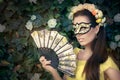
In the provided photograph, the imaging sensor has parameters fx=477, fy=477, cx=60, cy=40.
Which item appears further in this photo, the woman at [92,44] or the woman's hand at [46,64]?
the woman's hand at [46,64]

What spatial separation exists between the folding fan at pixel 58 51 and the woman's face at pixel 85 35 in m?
0.14

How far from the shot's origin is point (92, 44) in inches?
195

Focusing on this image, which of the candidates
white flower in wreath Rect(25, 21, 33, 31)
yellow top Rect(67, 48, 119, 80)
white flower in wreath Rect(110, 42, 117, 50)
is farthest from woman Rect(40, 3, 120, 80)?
white flower in wreath Rect(25, 21, 33, 31)

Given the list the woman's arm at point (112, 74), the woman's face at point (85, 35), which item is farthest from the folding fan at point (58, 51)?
the woman's arm at point (112, 74)

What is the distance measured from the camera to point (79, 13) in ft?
16.3

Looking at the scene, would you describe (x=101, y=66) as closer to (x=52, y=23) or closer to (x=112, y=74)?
(x=112, y=74)

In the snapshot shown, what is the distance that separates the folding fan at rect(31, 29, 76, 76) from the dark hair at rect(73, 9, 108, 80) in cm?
17

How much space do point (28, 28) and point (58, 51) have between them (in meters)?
0.49

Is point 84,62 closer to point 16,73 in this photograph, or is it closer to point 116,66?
point 116,66

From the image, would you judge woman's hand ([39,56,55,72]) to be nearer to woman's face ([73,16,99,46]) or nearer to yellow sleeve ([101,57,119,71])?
woman's face ([73,16,99,46])

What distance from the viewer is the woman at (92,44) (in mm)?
4891

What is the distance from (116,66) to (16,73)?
1.12 metres

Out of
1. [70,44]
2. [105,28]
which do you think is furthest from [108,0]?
[70,44]

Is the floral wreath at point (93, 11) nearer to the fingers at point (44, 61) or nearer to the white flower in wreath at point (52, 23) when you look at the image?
the white flower in wreath at point (52, 23)
